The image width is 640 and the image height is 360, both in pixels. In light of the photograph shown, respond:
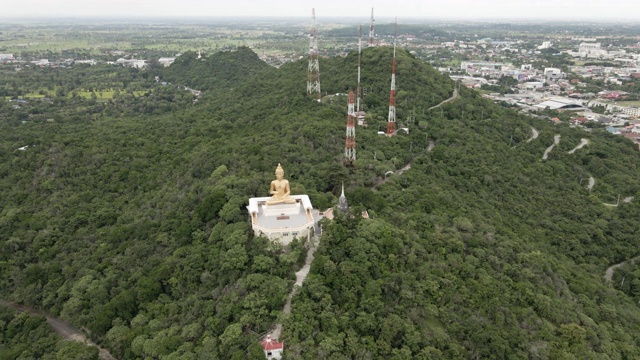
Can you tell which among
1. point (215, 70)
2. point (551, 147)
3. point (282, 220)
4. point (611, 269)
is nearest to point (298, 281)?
point (282, 220)

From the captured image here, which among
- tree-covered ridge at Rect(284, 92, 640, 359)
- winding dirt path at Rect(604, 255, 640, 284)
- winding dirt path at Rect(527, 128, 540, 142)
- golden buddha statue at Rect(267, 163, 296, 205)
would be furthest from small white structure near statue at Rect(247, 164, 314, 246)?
winding dirt path at Rect(527, 128, 540, 142)

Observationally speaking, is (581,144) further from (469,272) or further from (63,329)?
(63,329)

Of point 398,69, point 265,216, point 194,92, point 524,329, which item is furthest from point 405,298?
point 194,92

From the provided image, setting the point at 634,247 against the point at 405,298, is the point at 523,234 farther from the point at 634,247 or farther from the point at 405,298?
the point at 405,298

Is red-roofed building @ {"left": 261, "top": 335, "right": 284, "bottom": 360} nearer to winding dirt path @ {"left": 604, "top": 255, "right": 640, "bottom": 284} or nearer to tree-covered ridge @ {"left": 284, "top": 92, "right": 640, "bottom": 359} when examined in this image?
tree-covered ridge @ {"left": 284, "top": 92, "right": 640, "bottom": 359}

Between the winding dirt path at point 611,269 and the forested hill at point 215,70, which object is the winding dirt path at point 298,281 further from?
the forested hill at point 215,70
